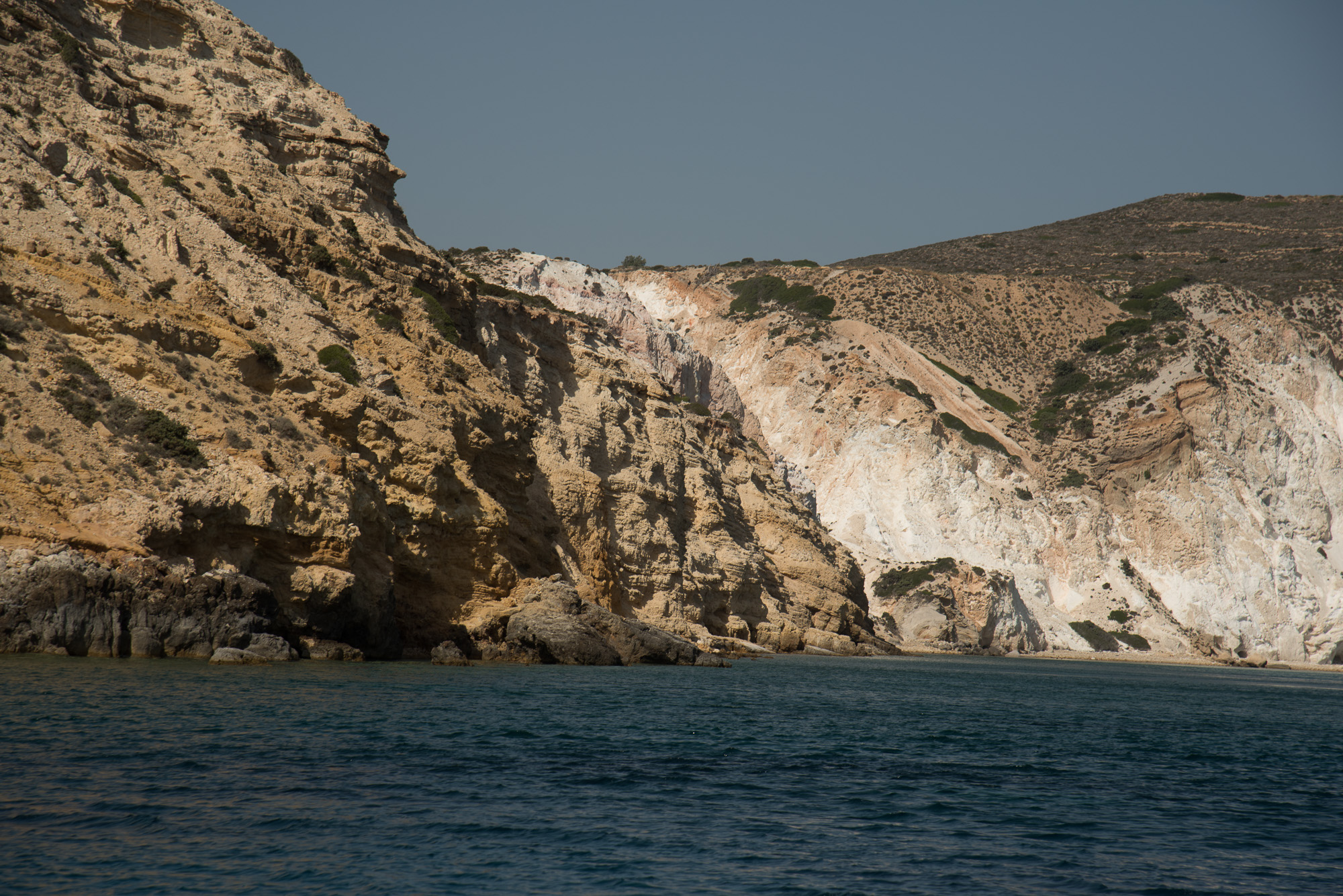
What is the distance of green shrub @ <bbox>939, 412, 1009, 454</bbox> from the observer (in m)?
84.6

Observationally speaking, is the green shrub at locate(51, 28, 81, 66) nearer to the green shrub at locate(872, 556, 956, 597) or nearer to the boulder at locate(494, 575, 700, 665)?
the boulder at locate(494, 575, 700, 665)

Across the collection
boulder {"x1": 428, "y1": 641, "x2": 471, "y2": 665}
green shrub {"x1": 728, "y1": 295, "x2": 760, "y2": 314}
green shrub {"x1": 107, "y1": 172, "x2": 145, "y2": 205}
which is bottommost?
boulder {"x1": 428, "y1": 641, "x2": 471, "y2": 665}

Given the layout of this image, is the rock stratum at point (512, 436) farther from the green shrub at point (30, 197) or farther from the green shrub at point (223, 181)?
the green shrub at point (223, 181)

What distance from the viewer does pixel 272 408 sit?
101 feet

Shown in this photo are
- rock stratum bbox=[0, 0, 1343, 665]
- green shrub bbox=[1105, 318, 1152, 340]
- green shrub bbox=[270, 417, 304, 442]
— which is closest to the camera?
rock stratum bbox=[0, 0, 1343, 665]

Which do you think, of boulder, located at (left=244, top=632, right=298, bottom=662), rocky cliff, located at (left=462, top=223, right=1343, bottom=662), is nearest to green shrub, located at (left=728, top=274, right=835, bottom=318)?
rocky cliff, located at (left=462, top=223, right=1343, bottom=662)

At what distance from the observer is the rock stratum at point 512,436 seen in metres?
26.4

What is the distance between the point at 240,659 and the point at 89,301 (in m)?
10.8

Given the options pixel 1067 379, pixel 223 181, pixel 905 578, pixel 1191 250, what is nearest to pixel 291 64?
pixel 223 181

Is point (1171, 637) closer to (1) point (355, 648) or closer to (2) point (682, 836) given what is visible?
(1) point (355, 648)

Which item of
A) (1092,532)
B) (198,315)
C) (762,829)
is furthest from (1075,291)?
(762,829)

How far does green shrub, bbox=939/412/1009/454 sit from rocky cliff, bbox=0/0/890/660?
33553 mm

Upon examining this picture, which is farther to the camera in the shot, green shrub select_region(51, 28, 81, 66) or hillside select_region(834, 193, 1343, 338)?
hillside select_region(834, 193, 1343, 338)

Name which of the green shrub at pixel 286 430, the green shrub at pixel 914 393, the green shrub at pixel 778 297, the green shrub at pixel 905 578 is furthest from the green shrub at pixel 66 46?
the green shrub at pixel 778 297
